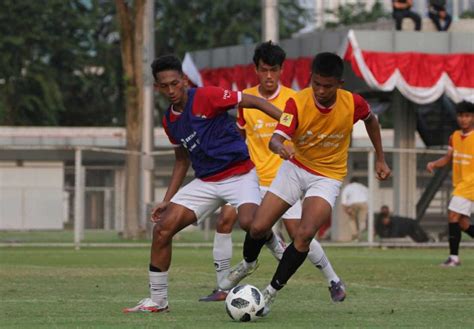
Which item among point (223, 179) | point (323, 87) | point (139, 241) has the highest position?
point (323, 87)

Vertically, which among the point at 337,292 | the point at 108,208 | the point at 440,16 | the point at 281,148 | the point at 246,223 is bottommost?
the point at 108,208

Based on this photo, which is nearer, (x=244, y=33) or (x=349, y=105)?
(x=349, y=105)

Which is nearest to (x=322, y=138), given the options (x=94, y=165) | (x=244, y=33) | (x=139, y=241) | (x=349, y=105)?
(x=349, y=105)

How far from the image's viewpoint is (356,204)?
99.8ft

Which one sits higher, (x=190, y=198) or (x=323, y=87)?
(x=323, y=87)

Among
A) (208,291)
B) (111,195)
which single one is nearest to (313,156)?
(208,291)

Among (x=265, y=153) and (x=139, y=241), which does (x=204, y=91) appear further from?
(x=139, y=241)

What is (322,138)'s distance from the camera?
12.0 meters

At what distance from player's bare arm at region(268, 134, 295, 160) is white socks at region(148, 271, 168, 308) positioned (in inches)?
57.9

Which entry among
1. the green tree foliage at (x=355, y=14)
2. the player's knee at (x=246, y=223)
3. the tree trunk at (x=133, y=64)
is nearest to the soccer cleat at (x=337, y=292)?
the player's knee at (x=246, y=223)

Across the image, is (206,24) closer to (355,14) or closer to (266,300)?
(355,14)

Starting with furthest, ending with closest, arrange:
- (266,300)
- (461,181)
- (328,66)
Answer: (461,181) < (266,300) < (328,66)

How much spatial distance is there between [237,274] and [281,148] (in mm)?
2014

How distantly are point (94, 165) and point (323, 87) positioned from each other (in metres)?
20.8
